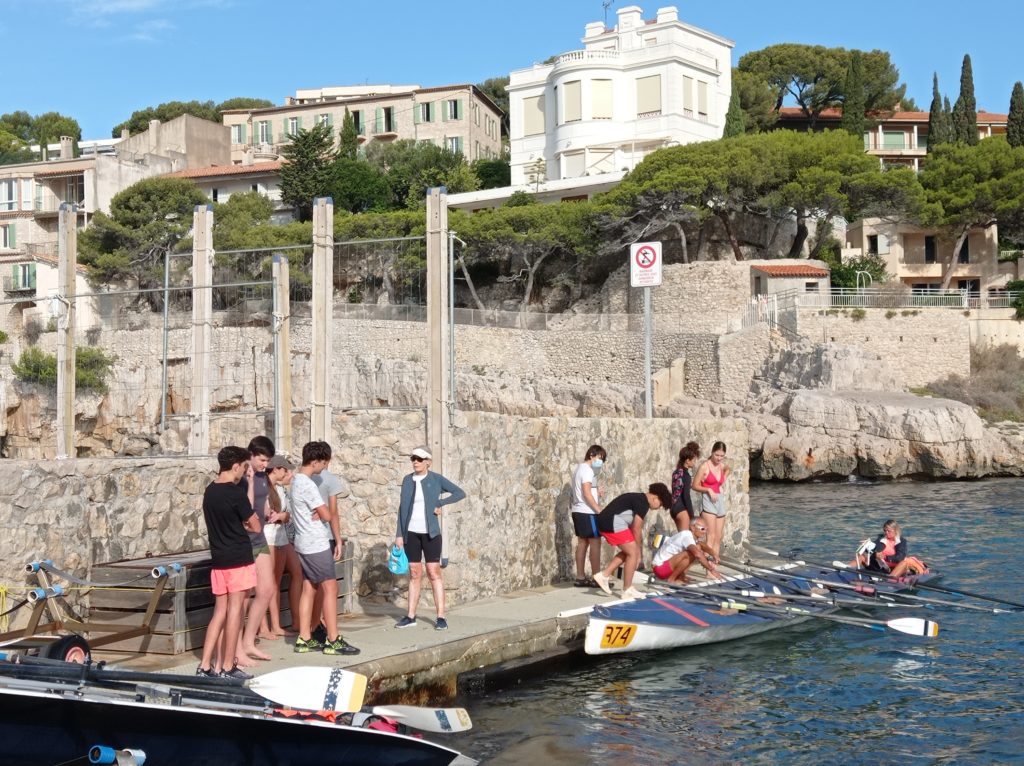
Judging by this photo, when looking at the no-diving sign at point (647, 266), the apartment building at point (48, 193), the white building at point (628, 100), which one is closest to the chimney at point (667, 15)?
the white building at point (628, 100)

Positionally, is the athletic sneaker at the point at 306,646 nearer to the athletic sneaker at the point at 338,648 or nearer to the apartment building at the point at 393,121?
the athletic sneaker at the point at 338,648

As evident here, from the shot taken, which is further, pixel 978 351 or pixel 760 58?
pixel 760 58

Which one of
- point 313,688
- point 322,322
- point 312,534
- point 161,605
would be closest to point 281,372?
point 322,322

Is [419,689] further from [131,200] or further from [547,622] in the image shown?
[131,200]

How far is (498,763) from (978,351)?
138 ft

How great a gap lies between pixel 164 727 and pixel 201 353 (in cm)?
605

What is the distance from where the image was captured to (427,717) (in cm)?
773

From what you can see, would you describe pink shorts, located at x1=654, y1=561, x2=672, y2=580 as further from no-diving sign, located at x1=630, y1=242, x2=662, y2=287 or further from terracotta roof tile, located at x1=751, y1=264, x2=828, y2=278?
terracotta roof tile, located at x1=751, y1=264, x2=828, y2=278

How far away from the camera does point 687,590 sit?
41.2ft

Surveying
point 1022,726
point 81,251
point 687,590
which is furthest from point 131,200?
point 1022,726

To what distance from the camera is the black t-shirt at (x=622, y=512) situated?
12.3 m

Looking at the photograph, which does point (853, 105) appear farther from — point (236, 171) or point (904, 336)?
point (236, 171)

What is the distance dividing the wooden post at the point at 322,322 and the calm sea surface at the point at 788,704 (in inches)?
142

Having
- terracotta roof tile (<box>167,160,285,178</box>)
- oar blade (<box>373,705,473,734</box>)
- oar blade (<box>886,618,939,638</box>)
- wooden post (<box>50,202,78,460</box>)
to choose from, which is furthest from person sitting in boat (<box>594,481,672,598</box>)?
terracotta roof tile (<box>167,160,285,178</box>)
